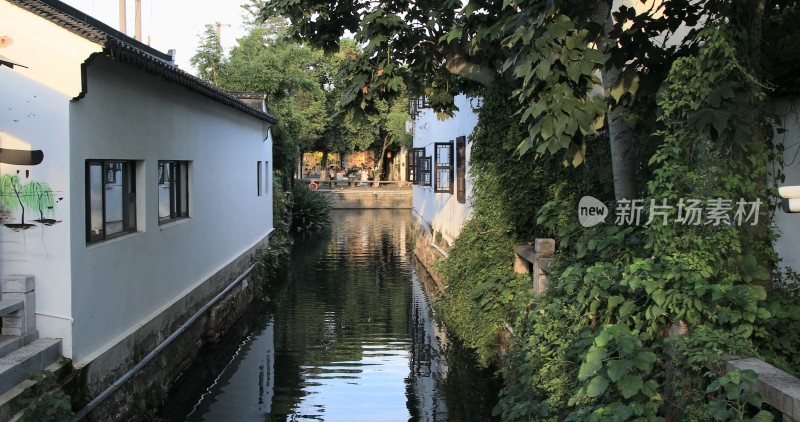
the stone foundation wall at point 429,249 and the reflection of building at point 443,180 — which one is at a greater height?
the reflection of building at point 443,180

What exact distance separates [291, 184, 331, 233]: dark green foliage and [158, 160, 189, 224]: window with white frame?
17.6 metres

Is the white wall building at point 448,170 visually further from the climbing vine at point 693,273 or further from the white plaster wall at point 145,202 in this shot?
the climbing vine at point 693,273

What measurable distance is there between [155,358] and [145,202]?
1757 millimetres

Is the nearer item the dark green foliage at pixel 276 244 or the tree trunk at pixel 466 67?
the tree trunk at pixel 466 67

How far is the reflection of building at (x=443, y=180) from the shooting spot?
13.6m

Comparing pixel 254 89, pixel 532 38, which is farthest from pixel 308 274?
pixel 532 38

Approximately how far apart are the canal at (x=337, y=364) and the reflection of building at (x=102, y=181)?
99 centimetres

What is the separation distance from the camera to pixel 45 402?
531 centimetres

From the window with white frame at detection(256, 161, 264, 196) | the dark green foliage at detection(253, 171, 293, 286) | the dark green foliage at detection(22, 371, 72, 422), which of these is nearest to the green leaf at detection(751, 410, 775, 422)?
the dark green foliage at detection(22, 371, 72, 422)

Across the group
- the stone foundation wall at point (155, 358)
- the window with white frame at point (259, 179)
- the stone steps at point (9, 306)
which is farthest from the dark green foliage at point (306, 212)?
the stone steps at point (9, 306)

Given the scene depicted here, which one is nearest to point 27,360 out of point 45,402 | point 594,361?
point 45,402

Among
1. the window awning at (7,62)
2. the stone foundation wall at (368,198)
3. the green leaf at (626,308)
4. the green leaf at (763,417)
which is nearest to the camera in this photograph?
the green leaf at (763,417)

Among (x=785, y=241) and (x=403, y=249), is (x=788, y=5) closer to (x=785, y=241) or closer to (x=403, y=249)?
(x=785, y=241)

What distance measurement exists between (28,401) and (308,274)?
14.0 m
